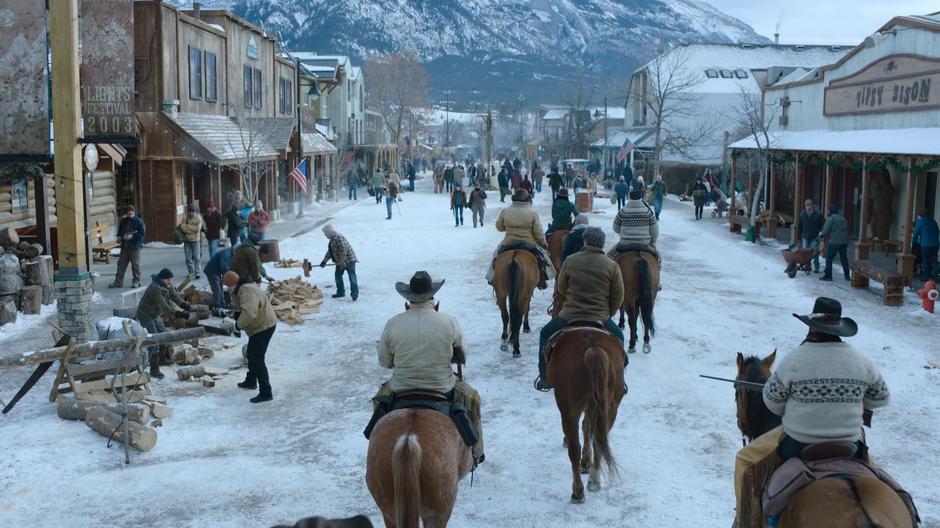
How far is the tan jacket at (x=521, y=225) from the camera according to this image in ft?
41.8

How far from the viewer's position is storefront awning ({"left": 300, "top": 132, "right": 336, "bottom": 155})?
123 ft

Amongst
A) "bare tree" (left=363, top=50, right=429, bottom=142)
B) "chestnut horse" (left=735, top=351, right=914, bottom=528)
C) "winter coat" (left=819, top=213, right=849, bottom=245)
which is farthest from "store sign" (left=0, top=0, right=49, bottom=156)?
"bare tree" (left=363, top=50, right=429, bottom=142)

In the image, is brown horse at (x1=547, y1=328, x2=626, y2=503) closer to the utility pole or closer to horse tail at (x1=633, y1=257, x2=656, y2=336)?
horse tail at (x1=633, y1=257, x2=656, y2=336)

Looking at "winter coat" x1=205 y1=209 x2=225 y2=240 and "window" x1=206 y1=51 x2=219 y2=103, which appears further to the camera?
"window" x1=206 y1=51 x2=219 y2=103

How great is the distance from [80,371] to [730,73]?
53758 millimetres

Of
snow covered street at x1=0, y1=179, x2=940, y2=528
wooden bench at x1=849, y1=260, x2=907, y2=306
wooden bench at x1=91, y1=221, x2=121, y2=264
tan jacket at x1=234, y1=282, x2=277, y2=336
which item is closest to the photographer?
snow covered street at x1=0, y1=179, x2=940, y2=528

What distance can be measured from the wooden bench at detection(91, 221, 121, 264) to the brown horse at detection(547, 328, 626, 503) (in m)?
16.2

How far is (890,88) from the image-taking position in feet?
66.8

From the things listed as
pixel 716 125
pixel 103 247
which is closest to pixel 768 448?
pixel 103 247

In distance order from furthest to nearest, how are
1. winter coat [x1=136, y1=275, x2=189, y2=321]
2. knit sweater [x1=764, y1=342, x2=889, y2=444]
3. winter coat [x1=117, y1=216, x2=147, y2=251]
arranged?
1. winter coat [x1=117, y1=216, x2=147, y2=251]
2. winter coat [x1=136, y1=275, x2=189, y2=321]
3. knit sweater [x1=764, y1=342, x2=889, y2=444]

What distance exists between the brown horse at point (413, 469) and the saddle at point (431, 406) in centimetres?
19

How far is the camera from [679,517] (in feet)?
23.3

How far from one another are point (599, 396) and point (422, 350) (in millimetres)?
1688

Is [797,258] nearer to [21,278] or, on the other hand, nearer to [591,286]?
[591,286]
